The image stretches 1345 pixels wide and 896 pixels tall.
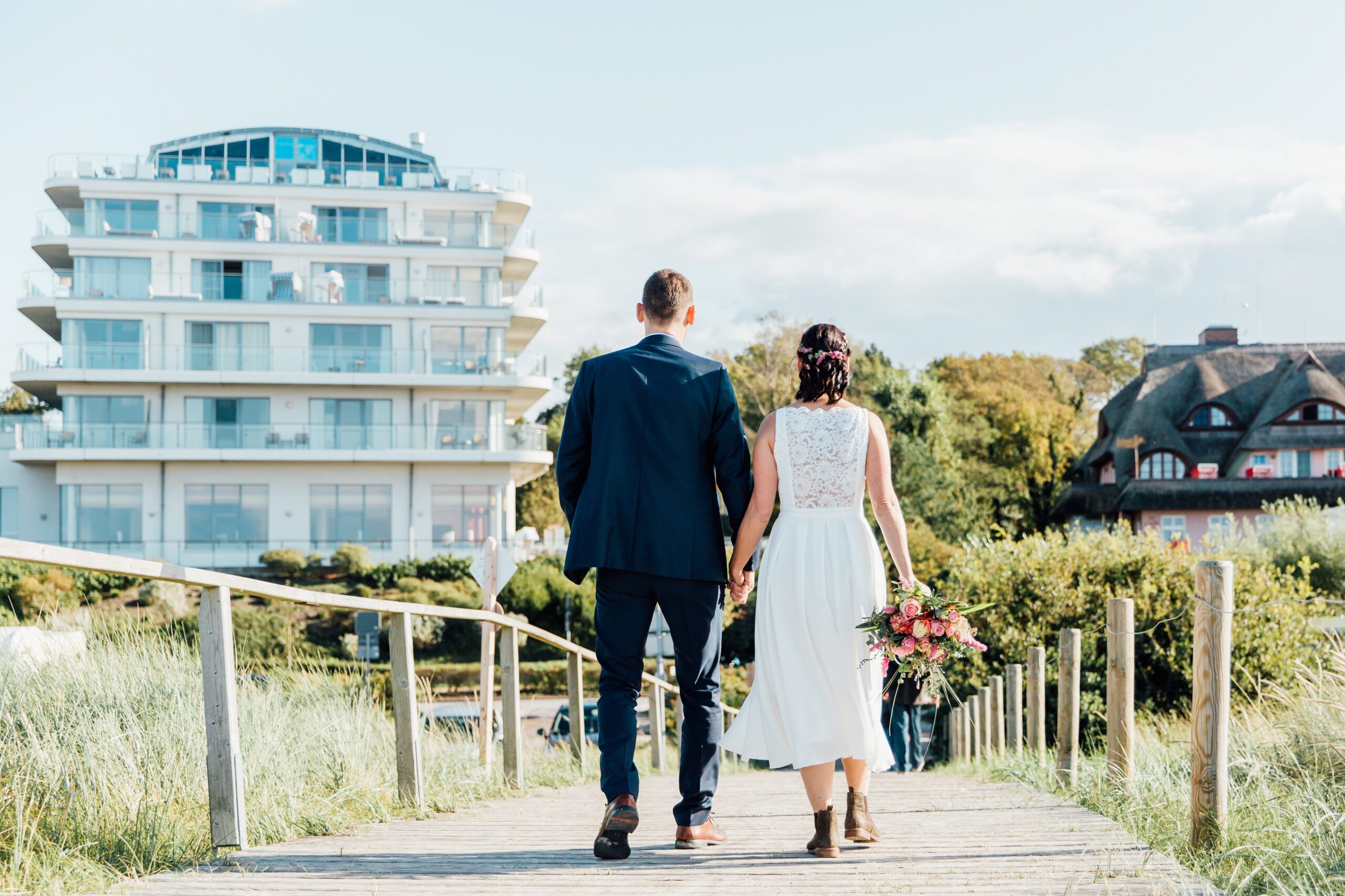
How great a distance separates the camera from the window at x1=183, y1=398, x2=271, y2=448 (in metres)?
44.1

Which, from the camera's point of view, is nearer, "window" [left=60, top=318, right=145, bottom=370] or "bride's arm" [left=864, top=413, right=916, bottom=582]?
"bride's arm" [left=864, top=413, right=916, bottom=582]

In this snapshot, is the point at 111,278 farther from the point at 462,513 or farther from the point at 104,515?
the point at 462,513

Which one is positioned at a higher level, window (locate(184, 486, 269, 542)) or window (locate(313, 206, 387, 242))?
window (locate(313, 206, 387, 242))

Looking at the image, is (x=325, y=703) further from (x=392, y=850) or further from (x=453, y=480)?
(x=453, y=480)

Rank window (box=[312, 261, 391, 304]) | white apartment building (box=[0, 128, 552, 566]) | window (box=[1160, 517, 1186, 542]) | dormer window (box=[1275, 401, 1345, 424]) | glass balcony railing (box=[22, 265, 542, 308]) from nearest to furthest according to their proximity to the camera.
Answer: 1. white apartment building (box=[0, 128, 552, 566])
2. glass balcony railing (box=[22, 265, 542, 308])
3. window (box=[312, 261, 391, 304])
4. window (box=[1160, 517, 1186, 542])
5. dormer window (box=[1275, 401, 1345, 424])

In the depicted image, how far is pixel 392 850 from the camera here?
15.0 feet

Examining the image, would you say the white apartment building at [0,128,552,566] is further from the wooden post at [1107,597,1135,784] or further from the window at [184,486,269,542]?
the wooden post at [1107,597,1135,784]

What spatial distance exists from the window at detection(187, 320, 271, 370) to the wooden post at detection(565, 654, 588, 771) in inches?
1509

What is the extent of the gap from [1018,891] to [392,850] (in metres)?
Answer: 2.30

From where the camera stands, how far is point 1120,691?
634cm

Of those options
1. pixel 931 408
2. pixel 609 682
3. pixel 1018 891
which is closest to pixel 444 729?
pixel 609 682

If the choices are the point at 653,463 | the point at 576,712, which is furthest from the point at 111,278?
the point at 653,463

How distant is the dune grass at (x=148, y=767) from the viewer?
3.94 meters

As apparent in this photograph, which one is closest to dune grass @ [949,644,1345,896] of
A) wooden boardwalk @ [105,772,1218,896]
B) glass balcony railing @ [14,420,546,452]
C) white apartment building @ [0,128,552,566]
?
wooden boardwalk @ [105,772,1218,896]
